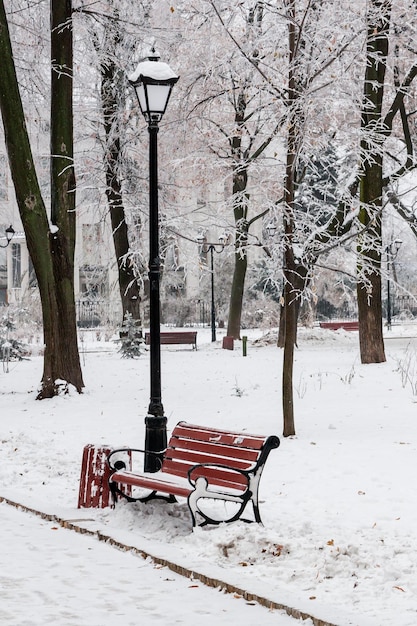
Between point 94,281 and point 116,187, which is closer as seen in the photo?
point 116,187

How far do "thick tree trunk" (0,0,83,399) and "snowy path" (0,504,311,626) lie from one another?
10975 millimetres

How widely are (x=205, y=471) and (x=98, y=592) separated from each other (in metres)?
2.43

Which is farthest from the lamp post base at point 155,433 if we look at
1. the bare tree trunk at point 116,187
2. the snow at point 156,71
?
the bare tree trunk at point 116,187

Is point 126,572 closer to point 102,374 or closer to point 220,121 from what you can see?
point 102,374

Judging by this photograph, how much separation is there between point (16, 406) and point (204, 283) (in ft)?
130

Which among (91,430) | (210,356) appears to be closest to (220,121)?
(210,356)

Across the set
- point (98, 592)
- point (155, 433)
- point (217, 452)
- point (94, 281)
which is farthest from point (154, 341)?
point (94, 281)

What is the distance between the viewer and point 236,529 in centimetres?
789

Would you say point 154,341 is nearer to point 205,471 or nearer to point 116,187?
point 205,471

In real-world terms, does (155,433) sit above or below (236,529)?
above

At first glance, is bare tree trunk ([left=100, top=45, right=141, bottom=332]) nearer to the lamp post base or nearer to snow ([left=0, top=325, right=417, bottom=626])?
snow ([left=0, top=325, right=417, bottom=626])

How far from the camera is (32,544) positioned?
8305mm

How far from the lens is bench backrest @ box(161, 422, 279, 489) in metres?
8.56

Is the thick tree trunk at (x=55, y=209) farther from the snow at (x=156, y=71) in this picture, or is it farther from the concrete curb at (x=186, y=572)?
the concrete curb at (x=186, y=572)
